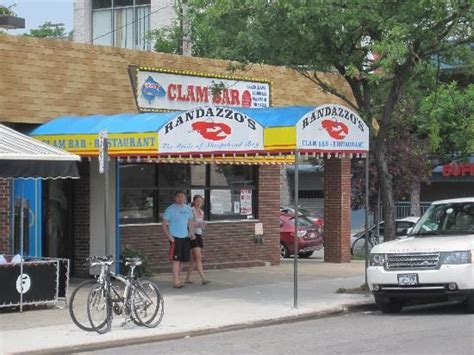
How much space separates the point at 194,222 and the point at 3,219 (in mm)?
3492

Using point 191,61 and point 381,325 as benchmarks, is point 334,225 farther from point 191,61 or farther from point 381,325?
point 381,325

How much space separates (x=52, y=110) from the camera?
16.7 meters

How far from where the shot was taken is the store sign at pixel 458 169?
1609 inches

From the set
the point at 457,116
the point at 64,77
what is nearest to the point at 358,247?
the point at 457,116

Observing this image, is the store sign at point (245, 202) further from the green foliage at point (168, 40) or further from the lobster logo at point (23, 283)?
the green foliage at point (168, 40)

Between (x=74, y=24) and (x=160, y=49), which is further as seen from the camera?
(x=74, y=24)

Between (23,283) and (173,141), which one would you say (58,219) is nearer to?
(173,141)

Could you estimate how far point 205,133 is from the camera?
14391mm

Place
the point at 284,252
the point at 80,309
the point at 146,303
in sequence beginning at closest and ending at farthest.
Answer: the point at 80,309, the point at 146,303, the point at 284,252

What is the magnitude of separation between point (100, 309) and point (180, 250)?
4908mm

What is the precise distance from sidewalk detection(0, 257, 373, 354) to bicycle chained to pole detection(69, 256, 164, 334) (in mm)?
152

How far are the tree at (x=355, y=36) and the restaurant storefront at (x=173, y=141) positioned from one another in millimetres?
1155

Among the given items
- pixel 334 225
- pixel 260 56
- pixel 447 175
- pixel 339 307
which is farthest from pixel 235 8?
pixel 447 175

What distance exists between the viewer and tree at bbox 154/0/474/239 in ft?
46.6
